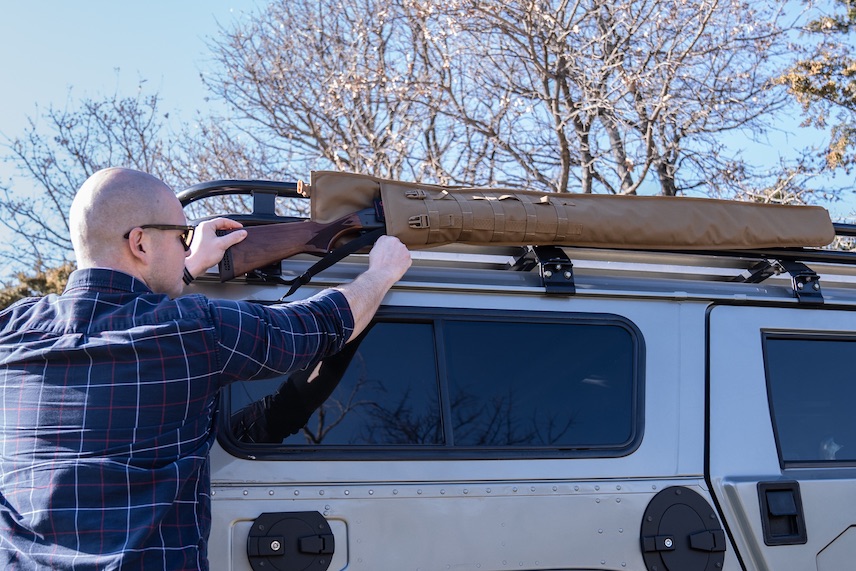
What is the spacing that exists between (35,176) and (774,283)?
12333mm

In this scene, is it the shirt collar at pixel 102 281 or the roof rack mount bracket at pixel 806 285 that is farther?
the roof rack mount bracket at pixel 806 285

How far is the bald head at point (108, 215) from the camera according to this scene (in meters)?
2.14

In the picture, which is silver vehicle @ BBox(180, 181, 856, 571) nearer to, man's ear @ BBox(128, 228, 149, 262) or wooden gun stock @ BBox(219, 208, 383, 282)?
wooden gun stock @ BBox(219, 208, 383, 282)

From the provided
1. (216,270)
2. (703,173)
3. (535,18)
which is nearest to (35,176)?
(535,18)

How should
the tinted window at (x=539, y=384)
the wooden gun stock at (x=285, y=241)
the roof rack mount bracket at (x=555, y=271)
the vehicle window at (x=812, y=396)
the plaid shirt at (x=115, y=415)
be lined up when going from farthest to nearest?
the vehicle window at (x=812, y=396), the roof rack mount bracket at (x=555, y=271), the tinted window at (x=539, y=384), the wooden gun stock at (x=285, y=241), the plaid shirt at (x=115, y=415)

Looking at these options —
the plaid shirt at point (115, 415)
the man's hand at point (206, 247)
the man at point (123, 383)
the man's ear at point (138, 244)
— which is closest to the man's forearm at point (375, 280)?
the man at point (123, 383)

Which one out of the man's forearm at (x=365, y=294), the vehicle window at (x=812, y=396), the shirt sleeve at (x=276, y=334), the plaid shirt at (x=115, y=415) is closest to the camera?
the plaid shirt at (x=115, y=415)

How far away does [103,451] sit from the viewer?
1970 millimetres

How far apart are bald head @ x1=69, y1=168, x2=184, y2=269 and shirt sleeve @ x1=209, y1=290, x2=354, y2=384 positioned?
0.88 feet

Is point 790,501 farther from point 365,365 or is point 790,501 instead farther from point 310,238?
point 310,238

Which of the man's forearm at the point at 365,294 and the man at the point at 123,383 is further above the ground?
the man's forearm at the point at 365,294

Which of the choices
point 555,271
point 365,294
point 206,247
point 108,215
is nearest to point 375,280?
point 365,294

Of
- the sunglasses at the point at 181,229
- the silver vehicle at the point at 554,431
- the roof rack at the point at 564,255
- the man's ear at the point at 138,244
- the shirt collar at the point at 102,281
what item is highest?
the roof rack at the point at 564,255

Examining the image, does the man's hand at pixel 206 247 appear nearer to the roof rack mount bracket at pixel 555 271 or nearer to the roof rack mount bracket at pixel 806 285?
the roof rack mount bracket at pixel 555 271
